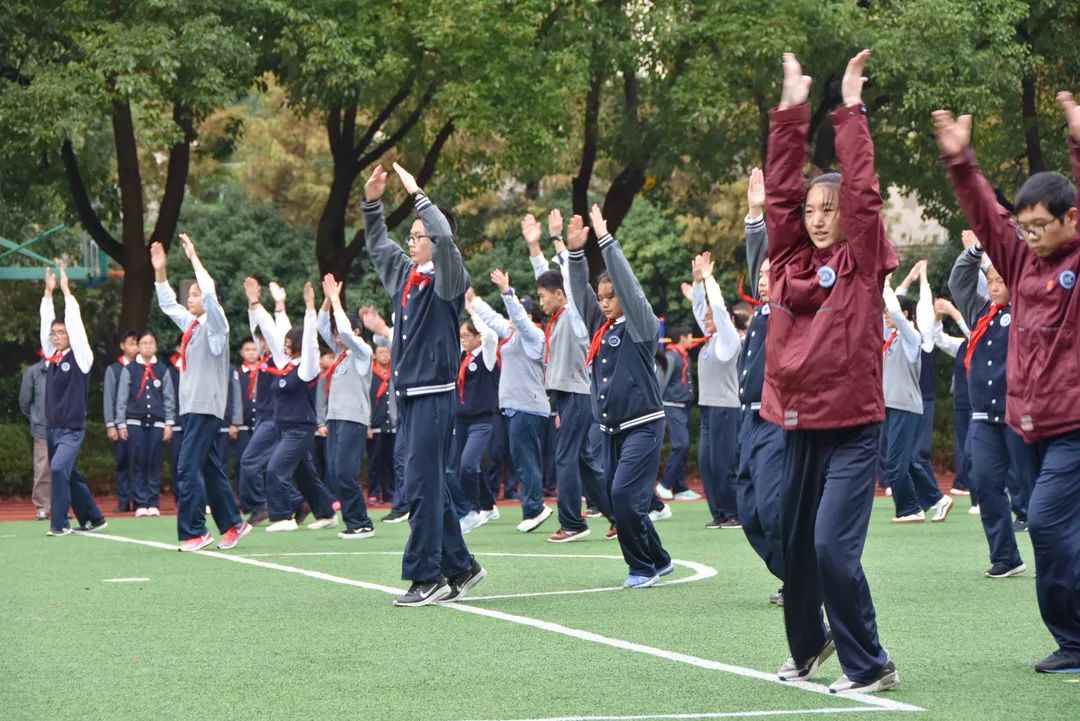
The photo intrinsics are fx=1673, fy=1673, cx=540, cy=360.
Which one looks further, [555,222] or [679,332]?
[679,332]

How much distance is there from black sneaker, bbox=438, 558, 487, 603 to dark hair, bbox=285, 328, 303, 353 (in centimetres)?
675

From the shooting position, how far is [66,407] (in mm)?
16734

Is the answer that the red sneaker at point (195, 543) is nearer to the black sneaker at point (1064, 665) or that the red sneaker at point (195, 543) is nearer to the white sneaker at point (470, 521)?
the white sneaker at point (470, 521)

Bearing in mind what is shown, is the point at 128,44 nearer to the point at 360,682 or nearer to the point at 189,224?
the point at 360,682

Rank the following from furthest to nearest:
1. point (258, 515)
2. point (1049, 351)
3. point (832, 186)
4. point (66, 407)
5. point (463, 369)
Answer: point (258, 515)
point (463, 369)
point (66, 407)
point (1049, 351)
point (832, 186)

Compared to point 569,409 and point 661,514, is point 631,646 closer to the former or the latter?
point 569,409

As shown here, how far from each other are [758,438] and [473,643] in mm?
2175

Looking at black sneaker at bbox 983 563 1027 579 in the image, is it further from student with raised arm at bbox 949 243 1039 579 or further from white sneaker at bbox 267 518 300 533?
white sneaker at bbox 267 518 300 533

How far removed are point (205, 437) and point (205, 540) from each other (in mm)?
963

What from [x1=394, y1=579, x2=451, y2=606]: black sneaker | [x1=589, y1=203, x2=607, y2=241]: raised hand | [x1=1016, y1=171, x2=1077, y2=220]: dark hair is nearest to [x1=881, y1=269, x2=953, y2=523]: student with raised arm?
[x1=589, y1=203, x2=607, y2=241]: raised hand

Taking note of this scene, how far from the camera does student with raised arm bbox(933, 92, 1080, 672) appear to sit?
268 inches

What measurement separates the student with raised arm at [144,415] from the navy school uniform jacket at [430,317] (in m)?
12.2

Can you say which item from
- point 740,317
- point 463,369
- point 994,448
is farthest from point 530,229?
point 740,317

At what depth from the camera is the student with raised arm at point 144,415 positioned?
70.4 ft
